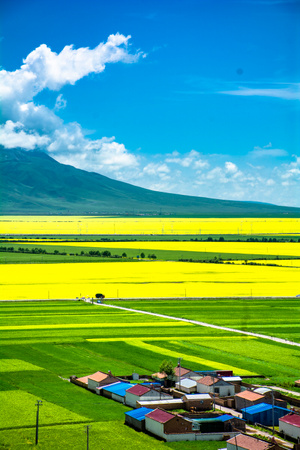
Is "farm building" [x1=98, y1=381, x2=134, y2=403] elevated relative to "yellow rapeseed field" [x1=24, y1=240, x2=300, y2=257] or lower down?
lower down

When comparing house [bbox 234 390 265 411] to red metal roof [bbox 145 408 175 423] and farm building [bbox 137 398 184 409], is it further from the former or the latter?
red metal roof [bbox 145 408 175 423]

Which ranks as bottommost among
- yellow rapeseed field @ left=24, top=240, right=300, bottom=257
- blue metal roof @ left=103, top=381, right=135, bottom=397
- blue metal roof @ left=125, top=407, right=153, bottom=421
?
blue metal roof @ left=125, top=407, right=153, bottom=421

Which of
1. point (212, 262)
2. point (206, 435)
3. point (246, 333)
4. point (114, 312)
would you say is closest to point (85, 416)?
point (206, 435)

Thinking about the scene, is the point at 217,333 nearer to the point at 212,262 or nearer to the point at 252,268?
the point at 252,268

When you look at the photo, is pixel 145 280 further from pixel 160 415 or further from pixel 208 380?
pixel 160 415

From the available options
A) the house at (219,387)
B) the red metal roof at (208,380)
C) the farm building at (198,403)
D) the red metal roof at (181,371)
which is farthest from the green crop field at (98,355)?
the red metal roof at (208,380)

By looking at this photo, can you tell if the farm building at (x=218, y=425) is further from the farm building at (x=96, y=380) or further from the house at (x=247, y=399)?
the farm building at (x=96, y=380)

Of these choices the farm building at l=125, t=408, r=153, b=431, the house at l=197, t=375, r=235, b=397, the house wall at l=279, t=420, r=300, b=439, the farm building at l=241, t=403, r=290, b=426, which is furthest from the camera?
the house at l=197, t=375, r=235, b=397

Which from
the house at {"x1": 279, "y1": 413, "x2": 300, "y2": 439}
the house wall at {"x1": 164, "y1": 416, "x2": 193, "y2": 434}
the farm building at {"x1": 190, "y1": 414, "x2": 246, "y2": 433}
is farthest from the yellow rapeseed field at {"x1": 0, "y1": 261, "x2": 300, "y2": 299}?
the house at {"x1": 279, "y1": 413, "x2": 300, "y2": 439}

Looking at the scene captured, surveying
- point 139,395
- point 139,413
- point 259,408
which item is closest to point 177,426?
point 139,413
